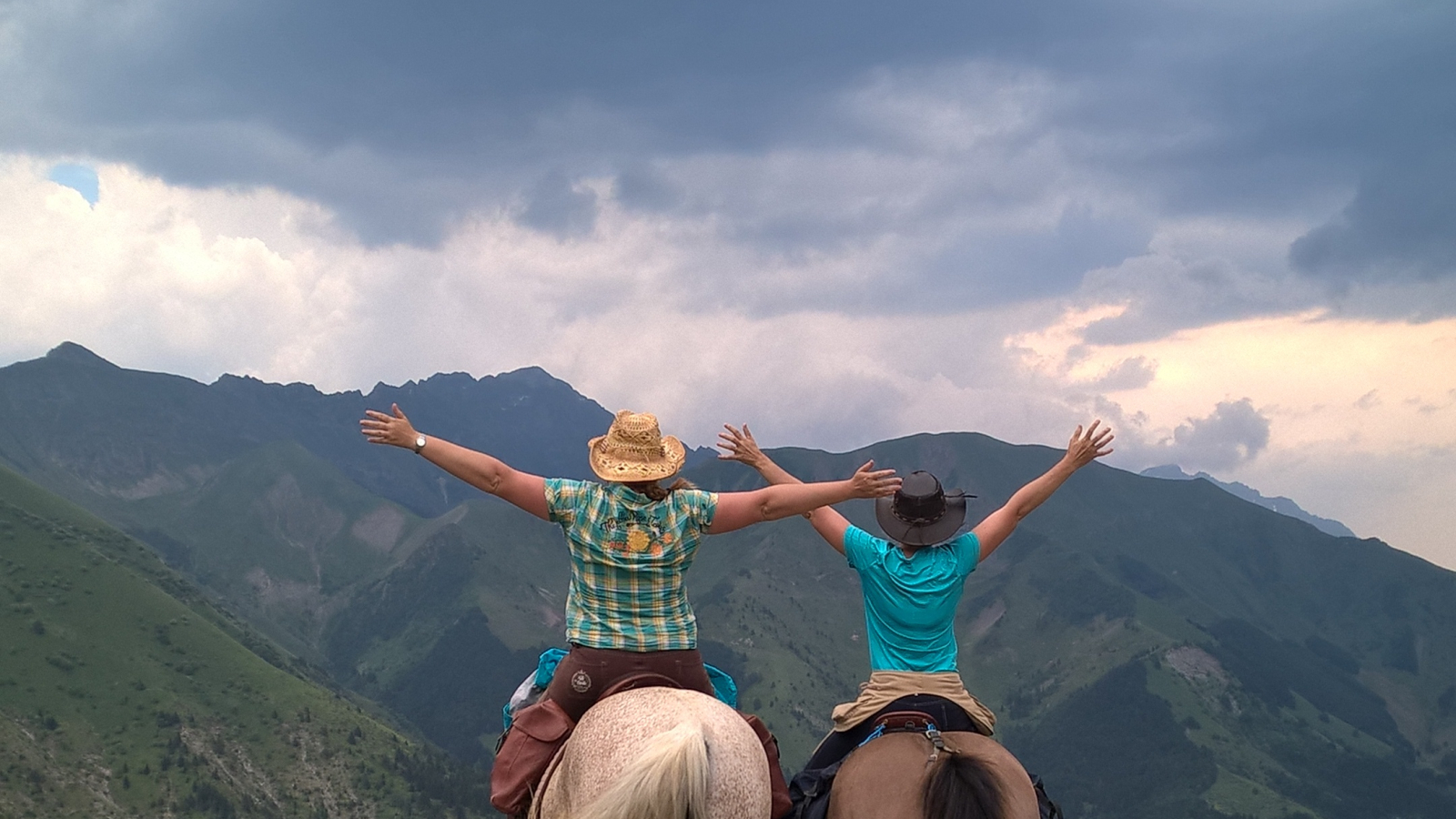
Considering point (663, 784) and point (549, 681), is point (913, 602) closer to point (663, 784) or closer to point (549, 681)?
point (549, 681)

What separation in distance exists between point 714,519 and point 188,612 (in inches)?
8072

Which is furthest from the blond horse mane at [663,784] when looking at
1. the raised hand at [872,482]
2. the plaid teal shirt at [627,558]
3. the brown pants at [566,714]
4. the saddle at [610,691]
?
the raised hand at [872,482]

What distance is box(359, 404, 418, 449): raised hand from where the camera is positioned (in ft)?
27.8

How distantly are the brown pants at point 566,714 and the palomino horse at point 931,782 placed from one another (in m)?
0.72

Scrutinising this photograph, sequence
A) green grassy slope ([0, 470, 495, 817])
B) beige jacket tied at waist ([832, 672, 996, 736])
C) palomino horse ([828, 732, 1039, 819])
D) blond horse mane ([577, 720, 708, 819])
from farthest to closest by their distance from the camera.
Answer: green grassy slope ([0, 470, 495, 817]), beige jacket tied at waist ([832, 672, 996, 736]), palomino horse ([828, 732, 1039, 819]), blond horse mane ([577, 720, 708, 819])

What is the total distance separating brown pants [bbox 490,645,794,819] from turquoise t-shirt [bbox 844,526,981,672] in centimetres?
172

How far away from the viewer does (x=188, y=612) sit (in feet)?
633

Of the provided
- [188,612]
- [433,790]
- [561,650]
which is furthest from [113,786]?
[561,650]

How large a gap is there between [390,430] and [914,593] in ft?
13.5

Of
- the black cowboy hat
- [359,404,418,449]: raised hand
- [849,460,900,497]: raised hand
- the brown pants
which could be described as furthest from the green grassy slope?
[849,460,900,497]: raised hand

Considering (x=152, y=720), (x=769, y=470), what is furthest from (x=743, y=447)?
(x=152, y=720)

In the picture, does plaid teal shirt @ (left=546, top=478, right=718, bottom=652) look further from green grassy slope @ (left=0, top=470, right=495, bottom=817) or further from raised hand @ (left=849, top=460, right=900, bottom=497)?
green grassy slope @ (left=0, top=470, right=495, bottom=817)

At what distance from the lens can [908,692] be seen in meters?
9.55

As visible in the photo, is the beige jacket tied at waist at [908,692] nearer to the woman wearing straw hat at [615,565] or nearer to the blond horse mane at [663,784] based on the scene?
the woman wearing straw hat at [615,565]
